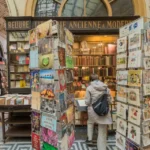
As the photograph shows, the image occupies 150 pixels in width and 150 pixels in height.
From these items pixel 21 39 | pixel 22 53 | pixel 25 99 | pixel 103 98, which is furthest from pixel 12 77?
pixel 103 98

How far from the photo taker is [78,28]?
203 inches

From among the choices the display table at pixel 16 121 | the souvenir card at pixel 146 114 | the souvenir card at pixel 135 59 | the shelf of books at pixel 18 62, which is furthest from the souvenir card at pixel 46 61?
the shelf of books at pixel 18 62

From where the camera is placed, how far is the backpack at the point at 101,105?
342 cm

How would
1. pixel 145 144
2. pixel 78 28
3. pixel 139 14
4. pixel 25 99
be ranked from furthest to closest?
pixel 139 14 < pixel 78 28 < pixel 25 99 < pixel 145 144

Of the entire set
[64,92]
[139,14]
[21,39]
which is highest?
[139,14]

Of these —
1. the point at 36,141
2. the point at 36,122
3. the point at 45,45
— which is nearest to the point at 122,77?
the point at 45,45

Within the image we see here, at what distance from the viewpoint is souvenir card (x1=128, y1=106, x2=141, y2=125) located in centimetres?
262

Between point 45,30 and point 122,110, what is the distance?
172 cm

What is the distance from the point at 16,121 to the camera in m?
4.31

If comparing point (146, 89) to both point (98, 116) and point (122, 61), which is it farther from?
point (98, 116)

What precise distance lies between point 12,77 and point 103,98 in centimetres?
303

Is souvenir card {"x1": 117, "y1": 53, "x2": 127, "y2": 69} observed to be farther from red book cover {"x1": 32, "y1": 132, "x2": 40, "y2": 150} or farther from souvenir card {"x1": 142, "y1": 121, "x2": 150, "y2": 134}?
red book cover {"x1": 32, "y1": 132, "x2": 40, "y2": 150}

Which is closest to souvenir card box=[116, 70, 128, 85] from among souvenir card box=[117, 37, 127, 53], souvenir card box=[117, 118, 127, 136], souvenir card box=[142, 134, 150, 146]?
souvenir card box=[117, 37, 127, 53]

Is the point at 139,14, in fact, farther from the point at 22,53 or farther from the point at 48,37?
the point at 48,37
